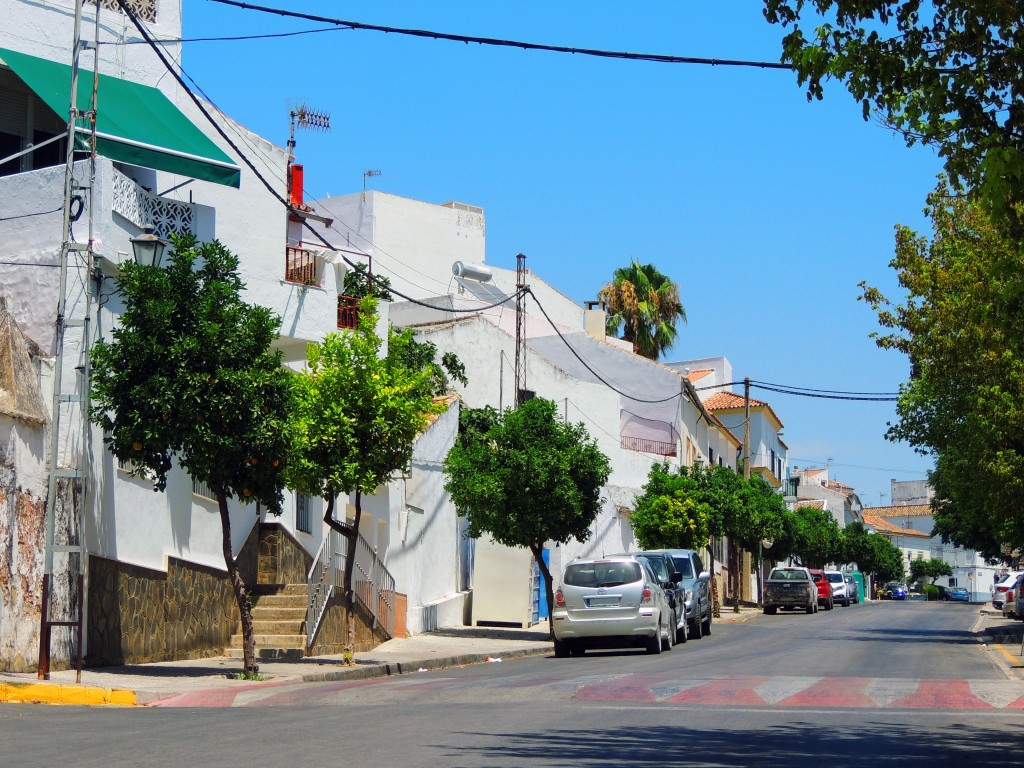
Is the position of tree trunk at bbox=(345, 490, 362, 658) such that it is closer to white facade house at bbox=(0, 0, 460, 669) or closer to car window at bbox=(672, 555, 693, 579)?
white facade house at bbox=(0, 0, 460, 669)

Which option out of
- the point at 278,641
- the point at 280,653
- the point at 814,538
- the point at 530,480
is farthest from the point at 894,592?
the point at 280,653

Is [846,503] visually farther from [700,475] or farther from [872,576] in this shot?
[700,475]

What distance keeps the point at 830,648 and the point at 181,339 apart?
15401 millimetres

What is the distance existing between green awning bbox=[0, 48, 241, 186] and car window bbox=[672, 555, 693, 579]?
15.8 m

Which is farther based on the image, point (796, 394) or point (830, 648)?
point (796, 394)

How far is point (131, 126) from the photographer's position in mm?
19797

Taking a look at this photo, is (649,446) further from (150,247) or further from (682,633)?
(150,247)

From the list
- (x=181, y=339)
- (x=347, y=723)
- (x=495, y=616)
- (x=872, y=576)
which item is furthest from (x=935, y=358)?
(x=872, y=576)

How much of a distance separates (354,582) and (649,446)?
31929mm

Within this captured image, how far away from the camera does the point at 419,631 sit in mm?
29594

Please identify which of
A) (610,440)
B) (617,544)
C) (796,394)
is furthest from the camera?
(796,394)

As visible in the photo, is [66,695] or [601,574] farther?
[601,574]

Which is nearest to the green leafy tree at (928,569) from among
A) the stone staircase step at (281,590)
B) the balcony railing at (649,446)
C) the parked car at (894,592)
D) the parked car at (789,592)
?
the parked car at (894,592)

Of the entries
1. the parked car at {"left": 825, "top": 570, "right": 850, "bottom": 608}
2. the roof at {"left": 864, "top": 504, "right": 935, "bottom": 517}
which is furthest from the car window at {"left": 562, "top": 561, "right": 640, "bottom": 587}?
the roof at {"left": 864, "top": 504, "right": 935, "bottom": 517}
